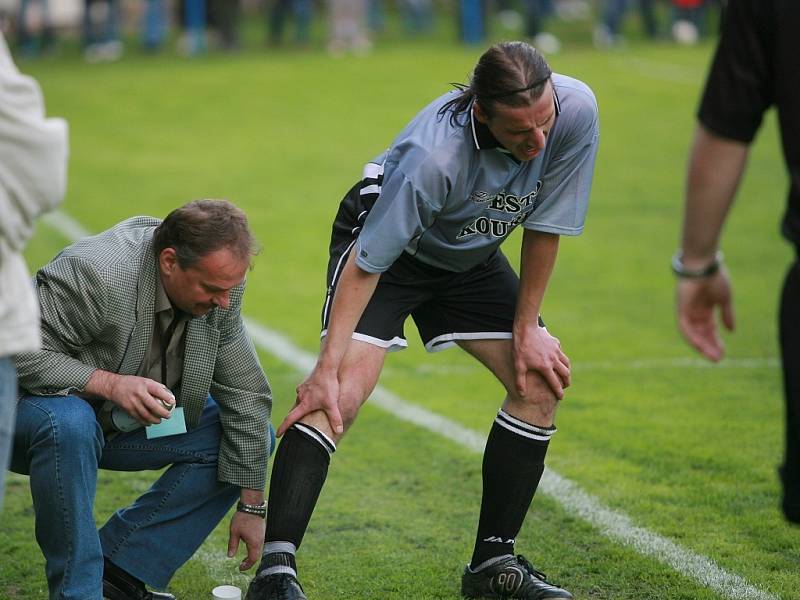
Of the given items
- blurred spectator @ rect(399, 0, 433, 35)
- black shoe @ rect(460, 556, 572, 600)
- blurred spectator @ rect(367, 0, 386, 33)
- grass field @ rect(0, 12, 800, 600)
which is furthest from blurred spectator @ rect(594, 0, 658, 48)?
black shoe @ rect(460, 556, 572, 600)

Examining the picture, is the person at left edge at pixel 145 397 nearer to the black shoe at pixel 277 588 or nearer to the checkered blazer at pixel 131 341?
the checkered blazer at pixel 131 341

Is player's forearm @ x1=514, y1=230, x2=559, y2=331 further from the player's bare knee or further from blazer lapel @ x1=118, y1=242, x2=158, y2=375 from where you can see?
blazer lapel @ x1=118, y1=242, x2=158, y2=375

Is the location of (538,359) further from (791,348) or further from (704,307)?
(791,348)

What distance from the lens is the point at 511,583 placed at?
4.32m

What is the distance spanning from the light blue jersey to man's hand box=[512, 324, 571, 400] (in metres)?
0.31

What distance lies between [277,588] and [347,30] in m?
18.8

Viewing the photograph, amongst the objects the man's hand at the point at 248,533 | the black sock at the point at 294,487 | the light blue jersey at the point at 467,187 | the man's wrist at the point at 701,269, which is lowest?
the man's hand at the point at 248,533

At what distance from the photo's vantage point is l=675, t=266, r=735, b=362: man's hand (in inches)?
122

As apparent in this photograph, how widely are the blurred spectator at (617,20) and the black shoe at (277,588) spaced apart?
1985 cm

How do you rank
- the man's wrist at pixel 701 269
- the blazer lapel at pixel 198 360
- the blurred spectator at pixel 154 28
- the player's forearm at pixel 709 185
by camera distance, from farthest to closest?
the blurred spectator at pixel 154 28 < the blazer lapel at pixel 198 360 < the man's wrist at pixel 701 269 < the player's forearm at pixel 709 185

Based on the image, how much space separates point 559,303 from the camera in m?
9.66

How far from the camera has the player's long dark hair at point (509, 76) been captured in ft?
12.8

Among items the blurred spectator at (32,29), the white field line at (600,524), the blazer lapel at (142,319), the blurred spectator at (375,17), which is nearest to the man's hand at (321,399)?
Answer: the blazer lapel at (142,319)

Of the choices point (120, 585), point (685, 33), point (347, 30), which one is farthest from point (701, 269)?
point (685, 33)
